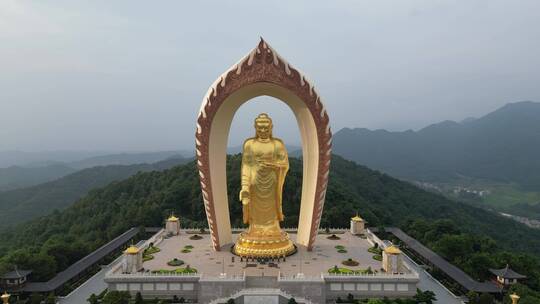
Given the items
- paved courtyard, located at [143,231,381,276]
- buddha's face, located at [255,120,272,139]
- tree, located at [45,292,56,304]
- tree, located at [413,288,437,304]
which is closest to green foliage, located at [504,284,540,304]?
tree, located at [413,288,437,304]

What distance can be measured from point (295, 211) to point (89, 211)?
1893cm

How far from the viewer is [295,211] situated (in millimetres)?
33375

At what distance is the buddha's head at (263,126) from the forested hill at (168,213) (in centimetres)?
1163

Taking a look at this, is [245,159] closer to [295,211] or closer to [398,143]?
[295,211]

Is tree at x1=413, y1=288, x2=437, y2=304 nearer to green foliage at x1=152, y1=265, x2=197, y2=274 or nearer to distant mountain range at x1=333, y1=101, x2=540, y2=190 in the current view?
green foliage at x1=152, y1=265, x2=197, y2=274

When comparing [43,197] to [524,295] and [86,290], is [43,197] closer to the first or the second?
[86,290]

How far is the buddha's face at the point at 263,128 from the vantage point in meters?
19.6

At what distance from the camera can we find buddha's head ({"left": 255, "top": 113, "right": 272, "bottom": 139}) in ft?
64.4

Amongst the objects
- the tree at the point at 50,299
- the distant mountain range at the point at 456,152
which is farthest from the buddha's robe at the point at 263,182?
the distant mountain range at the point at 456,152

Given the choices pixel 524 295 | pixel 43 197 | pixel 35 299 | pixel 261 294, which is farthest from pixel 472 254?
pixel 43 197

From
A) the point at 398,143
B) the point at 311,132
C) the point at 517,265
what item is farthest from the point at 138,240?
the point at 398,143

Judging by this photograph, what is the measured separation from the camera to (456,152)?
528 ft

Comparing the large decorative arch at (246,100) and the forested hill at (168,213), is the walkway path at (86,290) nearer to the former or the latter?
the forested hill at (168,213)

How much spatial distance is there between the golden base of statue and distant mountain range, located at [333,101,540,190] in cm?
9417
